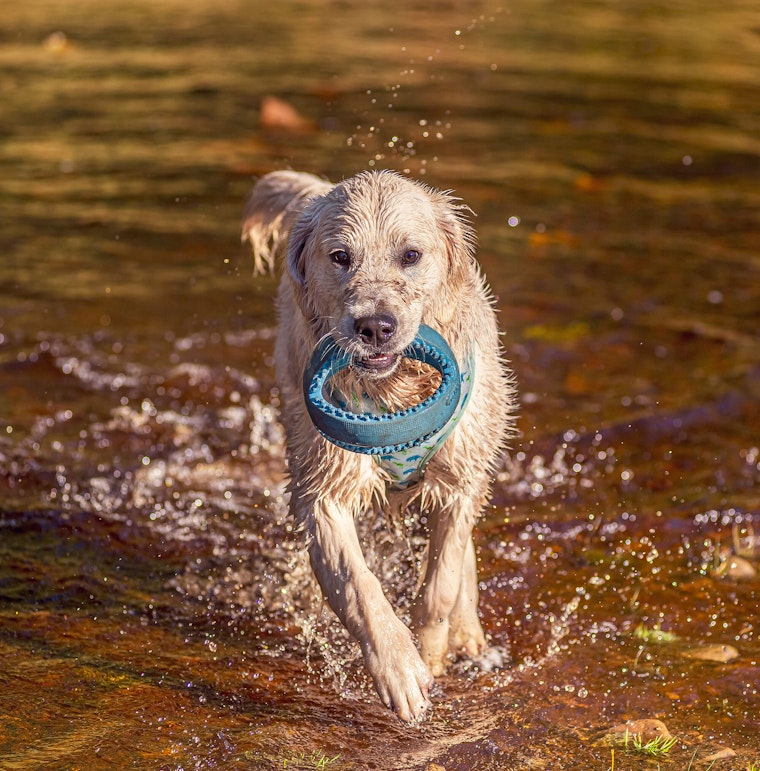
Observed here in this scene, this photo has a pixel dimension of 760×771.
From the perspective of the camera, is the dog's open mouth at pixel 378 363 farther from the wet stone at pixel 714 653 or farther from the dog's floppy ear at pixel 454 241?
the wet stone at pixel 714 653

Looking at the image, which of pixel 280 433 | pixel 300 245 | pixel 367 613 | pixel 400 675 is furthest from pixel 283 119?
pixel 400 675

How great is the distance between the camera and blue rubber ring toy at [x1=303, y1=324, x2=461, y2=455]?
4148 mm

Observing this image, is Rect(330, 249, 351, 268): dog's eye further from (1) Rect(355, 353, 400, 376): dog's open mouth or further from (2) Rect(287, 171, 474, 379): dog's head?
(1) Rect(355, 353, 400, 376): dog's open mouth

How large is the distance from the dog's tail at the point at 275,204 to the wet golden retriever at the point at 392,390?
691 mm

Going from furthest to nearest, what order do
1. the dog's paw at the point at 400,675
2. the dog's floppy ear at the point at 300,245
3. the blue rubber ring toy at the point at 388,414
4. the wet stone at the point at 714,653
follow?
the wet stone at the point at 714,653 < the dog's floppy ear at the point at 300,245 < the blue rubber ring toy at the point at 388,414 < the dog's paw at the point at 400,675

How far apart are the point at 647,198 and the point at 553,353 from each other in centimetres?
397

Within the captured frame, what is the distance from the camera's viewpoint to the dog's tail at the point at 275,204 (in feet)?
18.4

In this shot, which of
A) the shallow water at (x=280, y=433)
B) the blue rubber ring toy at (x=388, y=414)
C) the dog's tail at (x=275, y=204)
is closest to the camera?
the blue rubber ring toy at (x=388, y=414)

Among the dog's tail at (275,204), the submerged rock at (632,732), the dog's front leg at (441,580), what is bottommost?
the submerged rock at (632,732)

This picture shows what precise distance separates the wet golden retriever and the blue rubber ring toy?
0.10 meters

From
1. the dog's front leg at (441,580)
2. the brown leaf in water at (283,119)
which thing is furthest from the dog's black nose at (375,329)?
the brown leaf in water at (283,119)

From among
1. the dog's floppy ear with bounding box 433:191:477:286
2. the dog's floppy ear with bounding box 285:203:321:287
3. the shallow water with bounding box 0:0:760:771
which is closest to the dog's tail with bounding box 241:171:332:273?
the dog's floppy ear with bounding box 285:203:321:287

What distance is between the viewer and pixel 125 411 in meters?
7.41

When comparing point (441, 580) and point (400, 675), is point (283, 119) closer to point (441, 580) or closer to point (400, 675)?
point (441, 580)
